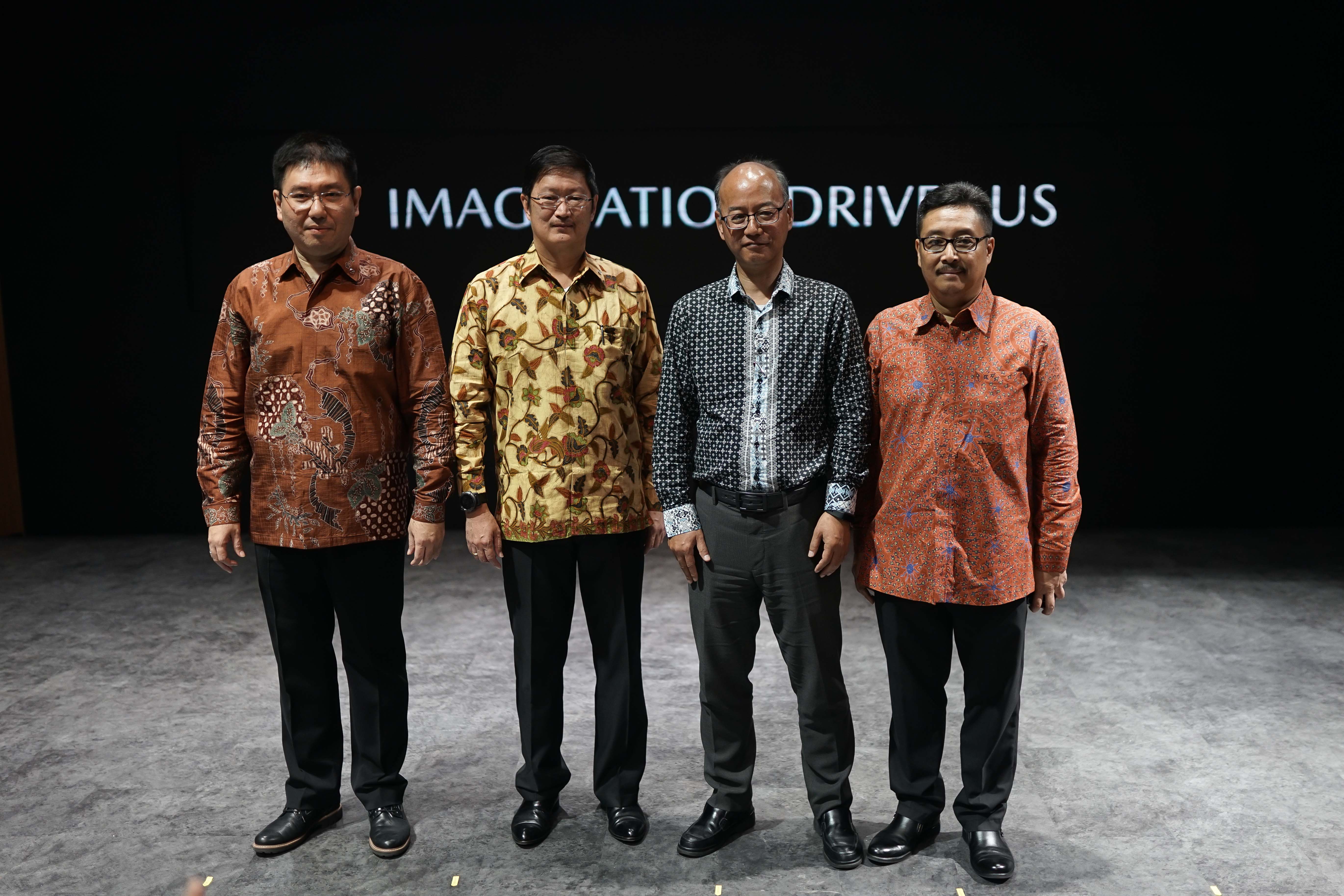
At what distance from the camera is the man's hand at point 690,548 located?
8.05 feet

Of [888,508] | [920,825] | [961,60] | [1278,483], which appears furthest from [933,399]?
[1278,483]

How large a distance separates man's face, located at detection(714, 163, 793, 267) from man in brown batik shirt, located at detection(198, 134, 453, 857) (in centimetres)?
72

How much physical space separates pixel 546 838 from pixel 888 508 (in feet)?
3.64

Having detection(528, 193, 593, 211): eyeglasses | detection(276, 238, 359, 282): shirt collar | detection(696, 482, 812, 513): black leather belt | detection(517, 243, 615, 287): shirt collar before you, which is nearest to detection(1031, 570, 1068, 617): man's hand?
detection(696, 482, 812, 513): black leather belt

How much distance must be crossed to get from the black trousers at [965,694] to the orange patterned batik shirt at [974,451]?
0.07 metres

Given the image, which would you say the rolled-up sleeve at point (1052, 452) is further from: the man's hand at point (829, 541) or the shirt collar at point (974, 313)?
the man's hand at point (829, 541)

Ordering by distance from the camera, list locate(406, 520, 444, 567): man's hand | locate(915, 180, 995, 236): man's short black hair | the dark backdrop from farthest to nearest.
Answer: the dark backdrop < locate(406, 520, 444, 567): man's hand < locate(915, 180, 995, 236): man's short black hair

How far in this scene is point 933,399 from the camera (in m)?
2.36

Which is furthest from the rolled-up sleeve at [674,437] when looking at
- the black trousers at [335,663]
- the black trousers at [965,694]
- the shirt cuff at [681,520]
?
the black trousers at [335,663]

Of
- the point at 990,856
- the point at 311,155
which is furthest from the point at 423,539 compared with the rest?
the point at 990,856

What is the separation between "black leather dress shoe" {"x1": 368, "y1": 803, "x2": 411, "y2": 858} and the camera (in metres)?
2.59

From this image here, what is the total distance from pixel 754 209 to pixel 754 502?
608 mm

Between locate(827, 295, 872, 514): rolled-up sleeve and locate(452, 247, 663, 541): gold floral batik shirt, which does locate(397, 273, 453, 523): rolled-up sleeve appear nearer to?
locate(452, 247, 663, 541): gold floral batik shirt

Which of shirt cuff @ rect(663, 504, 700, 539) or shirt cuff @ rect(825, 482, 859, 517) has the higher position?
shirt cuff @ rect(825, 482, 859, 517)
